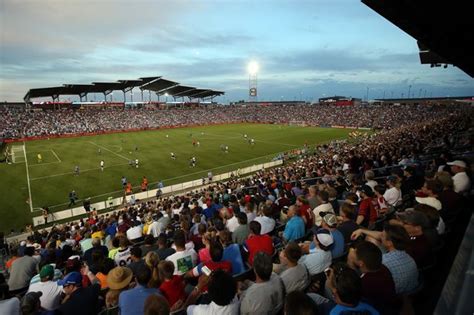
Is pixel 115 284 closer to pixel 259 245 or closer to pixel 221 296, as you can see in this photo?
pixel 221 296

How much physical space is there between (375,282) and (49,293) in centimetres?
563

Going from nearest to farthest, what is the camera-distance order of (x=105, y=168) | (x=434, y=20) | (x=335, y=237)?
1. (x=335, y=237)
2. (x=434, y=20)
3. (x=105, y=168)

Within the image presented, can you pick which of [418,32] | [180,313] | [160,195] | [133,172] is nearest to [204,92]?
[133,172]

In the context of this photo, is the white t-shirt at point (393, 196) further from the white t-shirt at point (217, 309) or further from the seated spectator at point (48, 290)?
the seated spectator at point (48, 290)

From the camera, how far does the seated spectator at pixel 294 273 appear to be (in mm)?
4230

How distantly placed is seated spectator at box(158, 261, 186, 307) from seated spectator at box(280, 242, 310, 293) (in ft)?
5.37

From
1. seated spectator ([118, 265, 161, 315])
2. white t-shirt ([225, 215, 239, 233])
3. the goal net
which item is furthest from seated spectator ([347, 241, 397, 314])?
the goal net

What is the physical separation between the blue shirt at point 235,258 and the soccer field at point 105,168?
74.2 feet

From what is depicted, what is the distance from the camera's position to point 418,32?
11742mm

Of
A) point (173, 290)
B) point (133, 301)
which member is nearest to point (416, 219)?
point (173, 290)

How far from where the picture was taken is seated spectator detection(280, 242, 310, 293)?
167 inches

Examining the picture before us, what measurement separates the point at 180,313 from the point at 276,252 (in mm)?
2673

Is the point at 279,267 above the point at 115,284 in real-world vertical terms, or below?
above

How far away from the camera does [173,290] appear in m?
4.61
